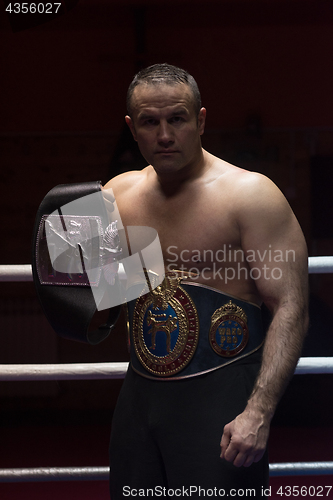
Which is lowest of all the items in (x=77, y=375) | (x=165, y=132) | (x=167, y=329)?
(x=77, y=375)

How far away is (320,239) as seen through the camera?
9.32 feet

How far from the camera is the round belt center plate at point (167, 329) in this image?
101 centimetres

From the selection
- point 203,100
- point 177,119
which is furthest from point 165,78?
point 203,100

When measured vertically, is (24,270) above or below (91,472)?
above

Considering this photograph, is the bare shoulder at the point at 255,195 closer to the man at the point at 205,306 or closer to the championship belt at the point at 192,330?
the man at the point at 205,306

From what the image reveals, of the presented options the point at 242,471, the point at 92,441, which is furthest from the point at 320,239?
the point at 242,471

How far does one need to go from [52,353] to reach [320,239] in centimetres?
169

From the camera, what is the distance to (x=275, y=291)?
0.95 meters

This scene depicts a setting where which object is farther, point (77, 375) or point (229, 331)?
point (77, 375)

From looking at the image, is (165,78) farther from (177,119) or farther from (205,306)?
(205,306)

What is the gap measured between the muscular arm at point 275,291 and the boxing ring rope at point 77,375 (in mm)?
339

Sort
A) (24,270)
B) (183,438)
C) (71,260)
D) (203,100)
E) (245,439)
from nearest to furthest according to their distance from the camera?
(245,439)
(183,438)
(71,260)
(24,270)
(203,100)

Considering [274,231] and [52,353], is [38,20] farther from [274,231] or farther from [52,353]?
[274,231]

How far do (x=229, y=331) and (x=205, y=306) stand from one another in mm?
68
